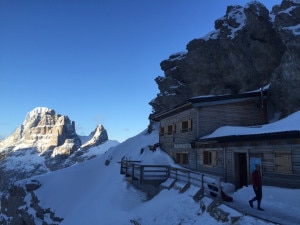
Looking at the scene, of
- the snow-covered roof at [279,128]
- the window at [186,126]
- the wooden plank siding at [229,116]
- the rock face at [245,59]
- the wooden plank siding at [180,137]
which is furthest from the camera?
the rock face at [245,59]

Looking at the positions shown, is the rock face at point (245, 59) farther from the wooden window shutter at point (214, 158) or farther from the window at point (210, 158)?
the wooden window shutter at point (214, 158)

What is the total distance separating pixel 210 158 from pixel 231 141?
15.5 feet

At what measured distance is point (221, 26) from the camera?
48594 millimetres

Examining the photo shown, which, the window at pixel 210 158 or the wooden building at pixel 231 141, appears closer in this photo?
the wooden building at pixel 231 141

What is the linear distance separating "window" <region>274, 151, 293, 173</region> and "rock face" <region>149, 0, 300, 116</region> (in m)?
14.9

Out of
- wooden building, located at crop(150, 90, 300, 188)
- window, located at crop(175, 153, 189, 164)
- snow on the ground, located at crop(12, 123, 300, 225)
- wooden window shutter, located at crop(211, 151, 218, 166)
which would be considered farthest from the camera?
window, located at crop(175, 153, 189, 164)

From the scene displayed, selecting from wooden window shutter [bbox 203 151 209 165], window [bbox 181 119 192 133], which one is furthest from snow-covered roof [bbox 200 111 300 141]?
window [bbox 181 119 192 133]

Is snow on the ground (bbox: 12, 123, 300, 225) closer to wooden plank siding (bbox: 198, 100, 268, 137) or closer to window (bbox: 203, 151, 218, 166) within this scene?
window (bbox: 203, 151, 218, 166)

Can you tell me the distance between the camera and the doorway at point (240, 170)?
64.0 ft

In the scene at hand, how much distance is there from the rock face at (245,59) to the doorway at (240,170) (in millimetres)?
12389

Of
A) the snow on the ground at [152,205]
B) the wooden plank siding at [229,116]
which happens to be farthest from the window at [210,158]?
the snow on the ground at [152,205]

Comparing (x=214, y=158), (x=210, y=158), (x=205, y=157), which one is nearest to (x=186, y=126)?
(x=205, y=157)

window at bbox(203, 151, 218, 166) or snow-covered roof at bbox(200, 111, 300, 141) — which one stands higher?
snow-covered roof at bbox(200, 111, 300, 141)

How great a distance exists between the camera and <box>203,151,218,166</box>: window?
870 inches
